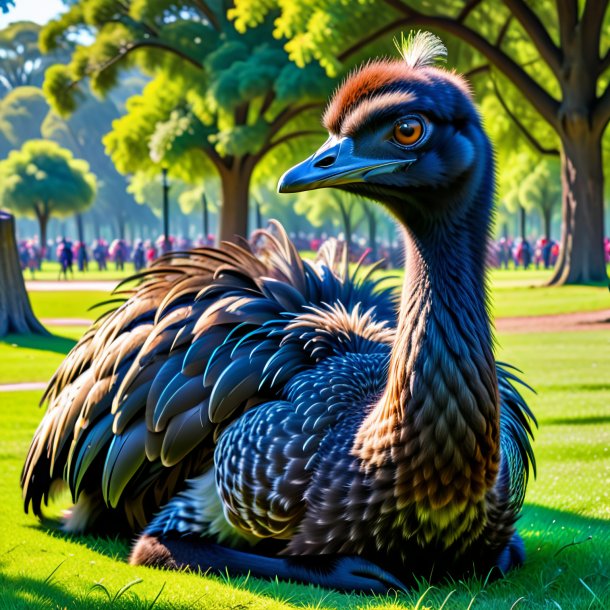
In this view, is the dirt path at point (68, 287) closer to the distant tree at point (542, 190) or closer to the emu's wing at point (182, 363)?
the emu's wing at point (182, 363)

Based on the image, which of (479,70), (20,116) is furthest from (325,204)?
(479,70)

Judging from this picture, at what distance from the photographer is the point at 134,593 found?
3.82 metres

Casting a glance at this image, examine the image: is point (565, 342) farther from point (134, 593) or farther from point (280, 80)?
point (280, 80)

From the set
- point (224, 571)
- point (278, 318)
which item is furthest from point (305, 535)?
point (278, 318)

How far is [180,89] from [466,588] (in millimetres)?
30744

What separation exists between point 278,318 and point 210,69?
25179 mm

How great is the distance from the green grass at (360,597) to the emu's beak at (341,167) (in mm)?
977

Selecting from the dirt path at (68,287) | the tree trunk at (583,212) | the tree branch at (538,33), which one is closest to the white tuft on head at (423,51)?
the tree trunk at (583,212)

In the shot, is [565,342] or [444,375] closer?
[444,375]

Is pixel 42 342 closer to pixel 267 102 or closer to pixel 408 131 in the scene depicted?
pixel 408 131

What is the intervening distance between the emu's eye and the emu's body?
41mm

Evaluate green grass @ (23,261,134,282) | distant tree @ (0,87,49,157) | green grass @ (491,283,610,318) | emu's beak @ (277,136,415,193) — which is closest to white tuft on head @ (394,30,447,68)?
emu's beak @ (277,136,415,193)

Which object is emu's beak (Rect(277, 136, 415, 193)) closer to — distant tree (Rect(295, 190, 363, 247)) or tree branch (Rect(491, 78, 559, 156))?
tree branch (Rect(491, 78, 559, 156))

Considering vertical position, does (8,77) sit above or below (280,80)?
above
